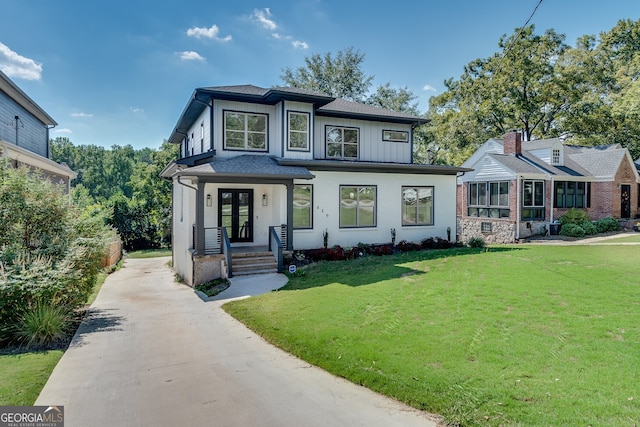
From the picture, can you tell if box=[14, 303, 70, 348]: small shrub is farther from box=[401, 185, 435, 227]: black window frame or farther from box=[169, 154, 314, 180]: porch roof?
box=[401, 185, 435, 227]: black window frame

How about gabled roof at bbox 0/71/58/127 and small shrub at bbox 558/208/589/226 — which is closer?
gabled roof at bbox 0/71/58/127

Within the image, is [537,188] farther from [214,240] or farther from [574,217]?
[214,240]

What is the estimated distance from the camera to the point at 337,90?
35.1 meters

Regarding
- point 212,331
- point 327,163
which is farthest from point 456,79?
point 212,331

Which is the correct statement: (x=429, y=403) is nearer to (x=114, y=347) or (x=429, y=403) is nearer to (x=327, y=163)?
(x=114, y=347)

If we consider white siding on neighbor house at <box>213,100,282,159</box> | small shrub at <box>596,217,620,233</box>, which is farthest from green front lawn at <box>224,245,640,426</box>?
small shrub at <box>596,217,620,233</box>

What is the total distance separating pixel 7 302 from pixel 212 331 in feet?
11.9

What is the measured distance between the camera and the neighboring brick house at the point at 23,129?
13036 mm

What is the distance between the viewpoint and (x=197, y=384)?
4859 mm

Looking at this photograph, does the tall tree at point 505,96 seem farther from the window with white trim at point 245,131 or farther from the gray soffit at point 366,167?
the window with white trim at point 245,131

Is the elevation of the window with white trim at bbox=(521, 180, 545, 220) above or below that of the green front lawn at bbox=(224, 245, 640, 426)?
above

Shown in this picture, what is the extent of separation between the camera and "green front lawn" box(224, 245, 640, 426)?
13.2 feet

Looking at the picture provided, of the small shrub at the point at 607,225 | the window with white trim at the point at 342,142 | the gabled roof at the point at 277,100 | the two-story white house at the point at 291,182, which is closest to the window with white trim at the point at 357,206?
the two-story white house at the point at 291,182

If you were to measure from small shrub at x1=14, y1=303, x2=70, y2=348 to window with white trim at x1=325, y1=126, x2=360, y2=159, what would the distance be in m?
11.9
